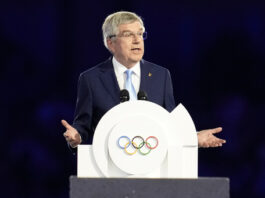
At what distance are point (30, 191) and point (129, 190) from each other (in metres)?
3.03

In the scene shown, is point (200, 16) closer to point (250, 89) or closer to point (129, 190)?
point (250, 89)

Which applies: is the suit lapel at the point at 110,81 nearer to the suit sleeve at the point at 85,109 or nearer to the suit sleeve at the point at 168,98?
the suit sleeve at the point at 85,109

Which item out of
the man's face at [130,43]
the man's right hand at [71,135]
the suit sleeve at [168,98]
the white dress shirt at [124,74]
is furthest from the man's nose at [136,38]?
the man's right hand at [71,135]

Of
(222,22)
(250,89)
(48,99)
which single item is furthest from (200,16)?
(48,99)

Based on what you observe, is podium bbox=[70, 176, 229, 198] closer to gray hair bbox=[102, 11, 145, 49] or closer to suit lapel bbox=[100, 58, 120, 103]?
suit lapel bbox=[100, 58, 120, 103]

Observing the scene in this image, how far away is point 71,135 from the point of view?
2545 mm

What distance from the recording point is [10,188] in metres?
5.13

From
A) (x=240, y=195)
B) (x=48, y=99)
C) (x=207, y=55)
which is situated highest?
(x=207, y=55)

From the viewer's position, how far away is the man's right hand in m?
2.54

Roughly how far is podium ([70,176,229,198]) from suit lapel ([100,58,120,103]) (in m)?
0.78

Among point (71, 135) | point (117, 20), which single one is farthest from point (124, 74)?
point (71, 135)

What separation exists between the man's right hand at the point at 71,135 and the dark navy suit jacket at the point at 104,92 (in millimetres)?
274

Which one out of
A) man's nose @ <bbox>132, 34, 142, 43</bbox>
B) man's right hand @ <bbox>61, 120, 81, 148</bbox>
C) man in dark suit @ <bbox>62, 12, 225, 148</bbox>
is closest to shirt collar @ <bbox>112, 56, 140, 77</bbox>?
man in dark suit @ <bbox>62, 12, 225, 148</bbox>

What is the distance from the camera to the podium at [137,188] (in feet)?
7.07
